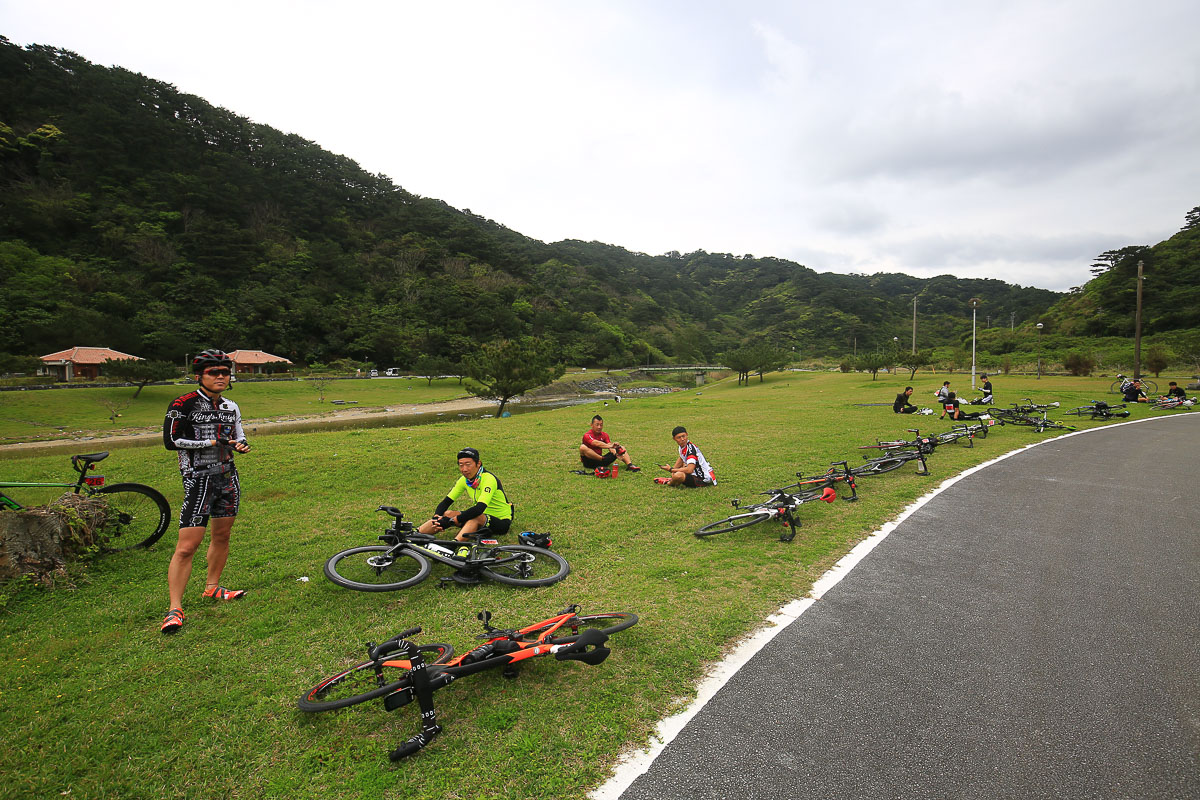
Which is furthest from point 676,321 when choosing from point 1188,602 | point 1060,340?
point 1188,602

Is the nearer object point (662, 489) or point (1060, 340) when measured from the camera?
point (662, 489)

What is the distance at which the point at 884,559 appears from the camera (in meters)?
5.73

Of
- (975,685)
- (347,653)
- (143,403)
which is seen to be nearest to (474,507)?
(347,653)

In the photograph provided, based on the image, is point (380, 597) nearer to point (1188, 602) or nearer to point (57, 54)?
point (1188, 602)

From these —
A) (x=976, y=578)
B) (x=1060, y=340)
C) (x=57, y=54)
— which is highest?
(x=57, y=54)

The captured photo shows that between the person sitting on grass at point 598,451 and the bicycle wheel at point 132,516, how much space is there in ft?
21.6

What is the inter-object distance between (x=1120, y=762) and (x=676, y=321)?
471 ft

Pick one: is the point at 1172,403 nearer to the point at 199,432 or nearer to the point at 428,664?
the point at 428,664

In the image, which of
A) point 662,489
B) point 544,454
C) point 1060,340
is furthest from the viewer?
point 1060,340

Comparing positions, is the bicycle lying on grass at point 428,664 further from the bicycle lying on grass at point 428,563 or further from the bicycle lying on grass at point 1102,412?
the bicycle lying on grass at point 1102,412

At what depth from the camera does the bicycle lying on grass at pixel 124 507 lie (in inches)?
229

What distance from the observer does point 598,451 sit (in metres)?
10.5

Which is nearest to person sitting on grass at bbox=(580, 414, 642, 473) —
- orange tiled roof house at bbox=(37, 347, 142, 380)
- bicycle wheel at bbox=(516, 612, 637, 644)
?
bicycle wheel at bbox=(516, 612, 637, 644)

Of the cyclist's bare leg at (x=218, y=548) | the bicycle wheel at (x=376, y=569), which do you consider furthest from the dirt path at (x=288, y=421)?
the bicycle wheel at (x=376, y=569)
